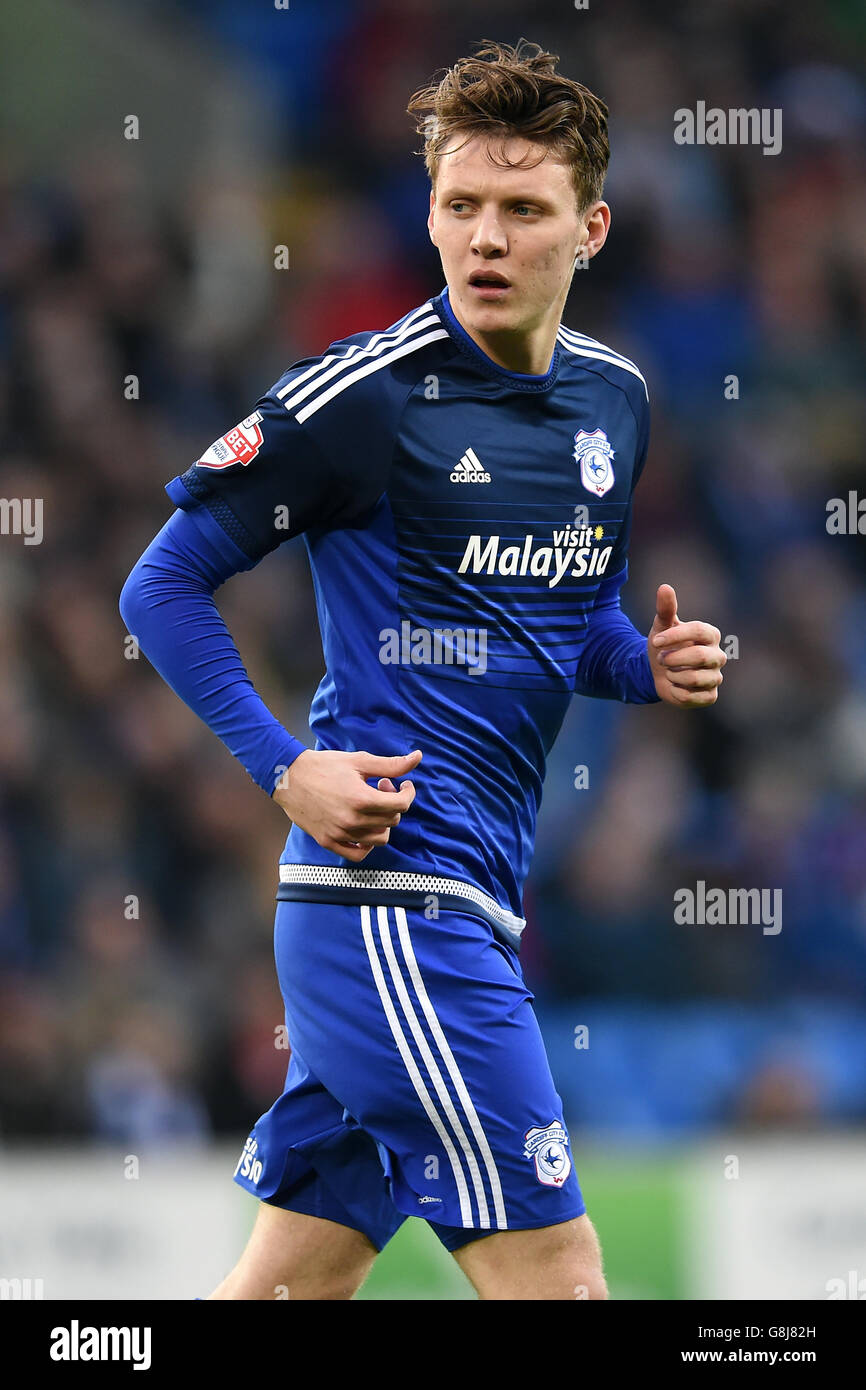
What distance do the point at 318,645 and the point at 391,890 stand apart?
4296mm

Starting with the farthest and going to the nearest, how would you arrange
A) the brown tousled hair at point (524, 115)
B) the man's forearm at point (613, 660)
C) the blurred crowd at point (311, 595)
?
the blurred crowd at point (311, 595), the man's forearm at point (613, 660), the brown tousled hair at point (524, 115)

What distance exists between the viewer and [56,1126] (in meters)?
6.00

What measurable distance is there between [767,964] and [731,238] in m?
3.52

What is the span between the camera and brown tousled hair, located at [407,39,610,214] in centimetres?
299

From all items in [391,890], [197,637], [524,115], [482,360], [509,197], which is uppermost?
[524,115]

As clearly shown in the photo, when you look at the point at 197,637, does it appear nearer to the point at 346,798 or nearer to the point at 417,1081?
the point at 346,798

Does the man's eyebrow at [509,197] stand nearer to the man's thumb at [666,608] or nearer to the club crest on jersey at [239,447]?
the club crest on jersey at [239,447]

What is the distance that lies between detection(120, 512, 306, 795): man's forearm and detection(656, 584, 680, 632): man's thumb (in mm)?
724

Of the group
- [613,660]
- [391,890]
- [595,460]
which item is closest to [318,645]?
[613,660]

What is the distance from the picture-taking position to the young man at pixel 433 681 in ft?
9.22

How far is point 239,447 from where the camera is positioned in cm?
289

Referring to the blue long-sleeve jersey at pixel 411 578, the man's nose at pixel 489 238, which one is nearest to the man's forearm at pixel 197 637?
the blue long-sleeve jersey at pixel 411 578

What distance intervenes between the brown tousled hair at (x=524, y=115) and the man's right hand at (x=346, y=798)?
1037 millimetres
